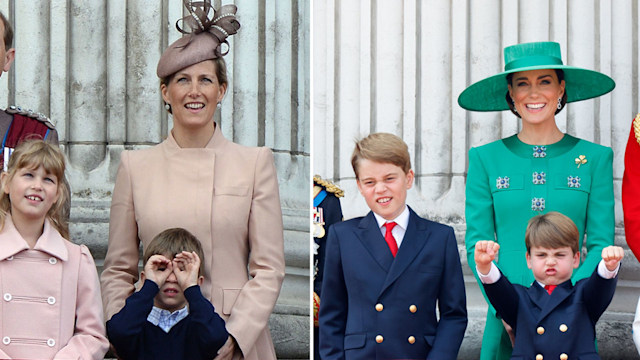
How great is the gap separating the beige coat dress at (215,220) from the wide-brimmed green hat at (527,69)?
1.06 metres

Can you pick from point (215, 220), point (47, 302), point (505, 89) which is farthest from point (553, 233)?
point (47, 302)

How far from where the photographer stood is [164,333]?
4059mm

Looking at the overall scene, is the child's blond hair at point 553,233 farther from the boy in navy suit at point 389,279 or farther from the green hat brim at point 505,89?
the green hat brim at point 505,89

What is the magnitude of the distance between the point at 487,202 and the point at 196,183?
119cm

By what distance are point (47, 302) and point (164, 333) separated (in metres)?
0.44

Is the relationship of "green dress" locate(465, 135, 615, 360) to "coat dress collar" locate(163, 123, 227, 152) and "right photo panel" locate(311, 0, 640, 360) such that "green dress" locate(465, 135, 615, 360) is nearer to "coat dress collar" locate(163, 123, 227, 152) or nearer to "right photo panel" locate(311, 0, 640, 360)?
"right photo panel" locate(311, 0, 640, 360)

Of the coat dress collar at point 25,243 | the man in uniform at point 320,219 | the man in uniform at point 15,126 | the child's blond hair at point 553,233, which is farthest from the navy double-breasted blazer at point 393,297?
the man in uniform at point 15,126

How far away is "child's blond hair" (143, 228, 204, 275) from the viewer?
411cm

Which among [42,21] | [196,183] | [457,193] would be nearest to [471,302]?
[457,193]

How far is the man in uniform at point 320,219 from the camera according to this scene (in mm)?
4824

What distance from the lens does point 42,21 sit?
5.72 meters

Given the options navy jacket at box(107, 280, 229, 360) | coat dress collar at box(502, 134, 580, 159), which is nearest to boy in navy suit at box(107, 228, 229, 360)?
navy jacket at box(107, 280, 229, 360)

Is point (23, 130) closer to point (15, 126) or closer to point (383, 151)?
point (15, 126)

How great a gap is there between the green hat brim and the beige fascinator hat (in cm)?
112
